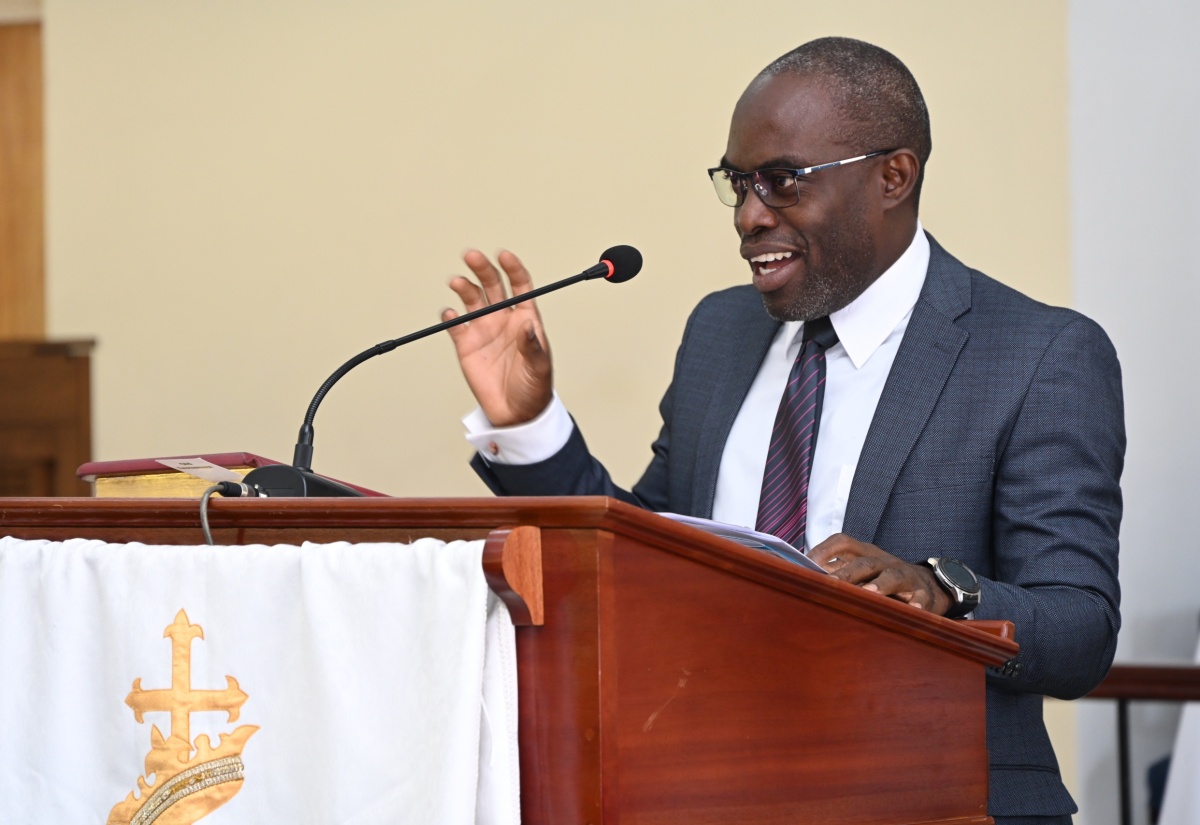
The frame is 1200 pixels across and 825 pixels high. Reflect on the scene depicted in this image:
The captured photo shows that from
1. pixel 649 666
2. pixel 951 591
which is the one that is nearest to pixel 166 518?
pixel 649 666

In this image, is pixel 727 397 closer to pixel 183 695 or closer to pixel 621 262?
pixel 621 262

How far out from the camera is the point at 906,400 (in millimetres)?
1873

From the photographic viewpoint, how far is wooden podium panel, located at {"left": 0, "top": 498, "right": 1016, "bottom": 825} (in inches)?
41.6

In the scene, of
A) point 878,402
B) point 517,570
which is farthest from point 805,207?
point 517,570

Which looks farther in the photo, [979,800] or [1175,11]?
[1175,11]

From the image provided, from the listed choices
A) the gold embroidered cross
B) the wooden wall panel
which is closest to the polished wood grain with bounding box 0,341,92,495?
the wooden wall panel

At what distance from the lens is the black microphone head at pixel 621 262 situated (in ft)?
5.57

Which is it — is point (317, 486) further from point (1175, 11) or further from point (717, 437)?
point (1175, 11)

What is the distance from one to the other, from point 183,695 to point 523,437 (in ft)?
2.74

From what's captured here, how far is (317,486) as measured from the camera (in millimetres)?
1353

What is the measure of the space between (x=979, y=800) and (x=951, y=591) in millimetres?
218

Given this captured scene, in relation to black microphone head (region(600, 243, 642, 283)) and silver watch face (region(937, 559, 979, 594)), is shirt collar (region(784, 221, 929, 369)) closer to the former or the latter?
black microphone head (region(600, 243, 642, 283))

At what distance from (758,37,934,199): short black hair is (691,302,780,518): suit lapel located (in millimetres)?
344

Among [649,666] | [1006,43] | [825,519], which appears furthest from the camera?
[1006,43]
